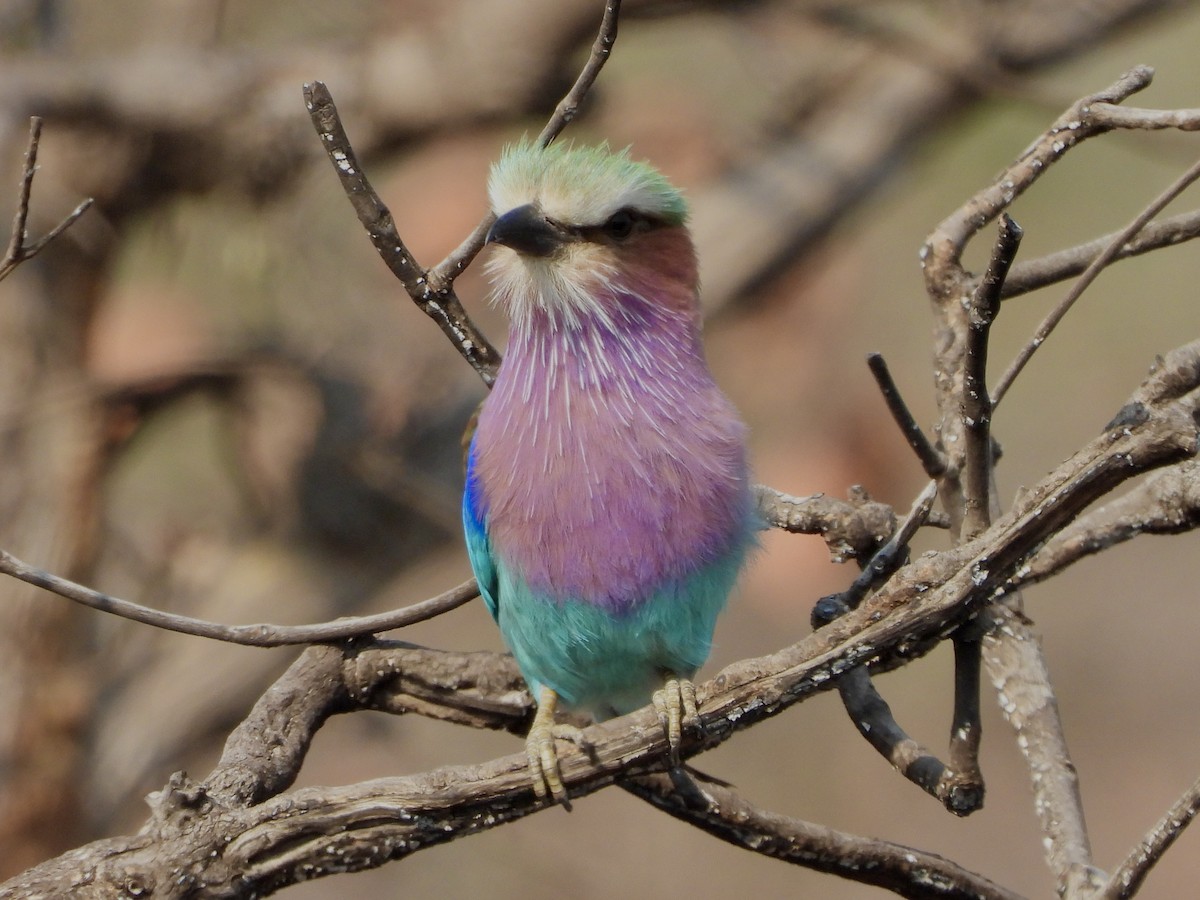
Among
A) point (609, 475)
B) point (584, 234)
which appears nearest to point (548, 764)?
point (609, 475)

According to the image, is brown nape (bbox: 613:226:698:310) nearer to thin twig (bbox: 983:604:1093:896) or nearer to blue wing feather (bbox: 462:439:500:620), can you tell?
blue wing feather (bbox: 462:439:500:620)

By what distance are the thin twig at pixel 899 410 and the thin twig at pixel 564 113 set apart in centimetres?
59

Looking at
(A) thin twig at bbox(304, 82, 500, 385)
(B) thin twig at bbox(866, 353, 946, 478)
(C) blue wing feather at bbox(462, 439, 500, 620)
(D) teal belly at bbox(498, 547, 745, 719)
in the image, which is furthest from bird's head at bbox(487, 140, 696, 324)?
(B) thin twig at bbox(866, 353, 946, 478)

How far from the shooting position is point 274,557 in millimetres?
4773

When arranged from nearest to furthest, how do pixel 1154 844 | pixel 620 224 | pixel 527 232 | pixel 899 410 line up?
pixel 1154 844
pixel 899 410
pixel 527 232
pixel 620 224

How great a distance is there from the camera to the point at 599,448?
7.38 ft

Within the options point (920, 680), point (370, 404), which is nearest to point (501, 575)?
point (370, 404)

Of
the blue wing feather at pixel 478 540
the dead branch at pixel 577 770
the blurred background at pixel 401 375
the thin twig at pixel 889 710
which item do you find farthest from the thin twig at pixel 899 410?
the blurred background at pixel 401 375

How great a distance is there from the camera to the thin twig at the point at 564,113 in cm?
197

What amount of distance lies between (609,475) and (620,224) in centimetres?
43

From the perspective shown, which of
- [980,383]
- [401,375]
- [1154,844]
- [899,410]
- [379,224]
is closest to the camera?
[1154,844]

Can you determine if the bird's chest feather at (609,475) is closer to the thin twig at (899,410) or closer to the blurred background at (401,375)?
the thin twig at (899,410)

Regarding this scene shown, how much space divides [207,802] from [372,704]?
502mm

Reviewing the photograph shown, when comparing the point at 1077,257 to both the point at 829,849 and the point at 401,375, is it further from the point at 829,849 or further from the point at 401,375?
the point at 401,375
